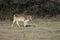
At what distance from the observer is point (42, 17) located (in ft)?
64.6

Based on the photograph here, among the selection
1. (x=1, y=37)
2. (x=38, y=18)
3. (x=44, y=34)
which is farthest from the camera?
(x=38, y=18)

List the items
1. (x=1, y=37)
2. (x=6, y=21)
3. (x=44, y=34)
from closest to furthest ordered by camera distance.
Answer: (x=1, y=37), (x=44, y=34), (x=6, y=21)

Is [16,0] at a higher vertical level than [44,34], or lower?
higher

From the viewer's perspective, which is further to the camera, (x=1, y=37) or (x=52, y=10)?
(x=52, y=10)

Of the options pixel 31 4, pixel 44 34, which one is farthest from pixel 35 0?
pixel 44 34

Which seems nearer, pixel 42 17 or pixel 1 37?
pixel 1 37

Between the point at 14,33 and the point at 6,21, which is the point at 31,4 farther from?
the point at 14,33

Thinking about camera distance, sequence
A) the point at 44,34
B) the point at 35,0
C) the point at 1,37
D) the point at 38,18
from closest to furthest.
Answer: the point at 1,37 < the point at 44,34 < the point at 38,18 < the point at 35,0

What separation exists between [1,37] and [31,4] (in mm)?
9267

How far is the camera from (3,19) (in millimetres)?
18609

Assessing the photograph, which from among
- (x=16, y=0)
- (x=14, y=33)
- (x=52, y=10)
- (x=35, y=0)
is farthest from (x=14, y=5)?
(x=14, y=33)

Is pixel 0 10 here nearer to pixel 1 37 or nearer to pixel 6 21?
pixel 6 21

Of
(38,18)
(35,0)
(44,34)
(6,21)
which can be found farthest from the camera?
(35,0)

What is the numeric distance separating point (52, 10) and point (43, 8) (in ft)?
2.83
